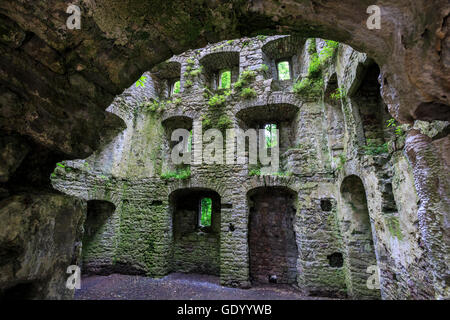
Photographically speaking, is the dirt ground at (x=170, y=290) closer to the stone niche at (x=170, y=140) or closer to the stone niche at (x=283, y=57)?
the stone niche at (x=170, y=140)

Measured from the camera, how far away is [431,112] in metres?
1.37

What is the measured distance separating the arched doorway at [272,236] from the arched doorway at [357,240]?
4.72ft

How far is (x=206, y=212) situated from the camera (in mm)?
7797

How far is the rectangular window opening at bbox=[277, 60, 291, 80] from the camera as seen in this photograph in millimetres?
8008

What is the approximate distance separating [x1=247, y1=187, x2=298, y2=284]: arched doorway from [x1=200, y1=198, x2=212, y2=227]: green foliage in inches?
69.0

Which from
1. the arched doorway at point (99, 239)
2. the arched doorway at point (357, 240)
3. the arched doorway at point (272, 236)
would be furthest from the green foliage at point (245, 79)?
the arched doorway at point (99, 239)

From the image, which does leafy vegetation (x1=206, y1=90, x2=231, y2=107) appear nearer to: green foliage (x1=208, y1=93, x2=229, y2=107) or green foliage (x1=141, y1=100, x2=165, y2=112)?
green foliage (x1=208, y1=93, x2=229, y2=107)

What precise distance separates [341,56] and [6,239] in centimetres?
629

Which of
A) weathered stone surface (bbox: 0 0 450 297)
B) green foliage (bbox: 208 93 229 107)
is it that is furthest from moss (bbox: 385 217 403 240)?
green foliage (bbox: 208 93 229 107)

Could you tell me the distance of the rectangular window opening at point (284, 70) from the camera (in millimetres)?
8008

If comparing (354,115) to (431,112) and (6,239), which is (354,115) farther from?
(6,239)

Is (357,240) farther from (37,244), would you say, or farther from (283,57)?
(283,57)

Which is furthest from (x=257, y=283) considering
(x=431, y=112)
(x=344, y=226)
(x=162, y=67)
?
(x=162, y=67)

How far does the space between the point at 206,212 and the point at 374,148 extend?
554cm
